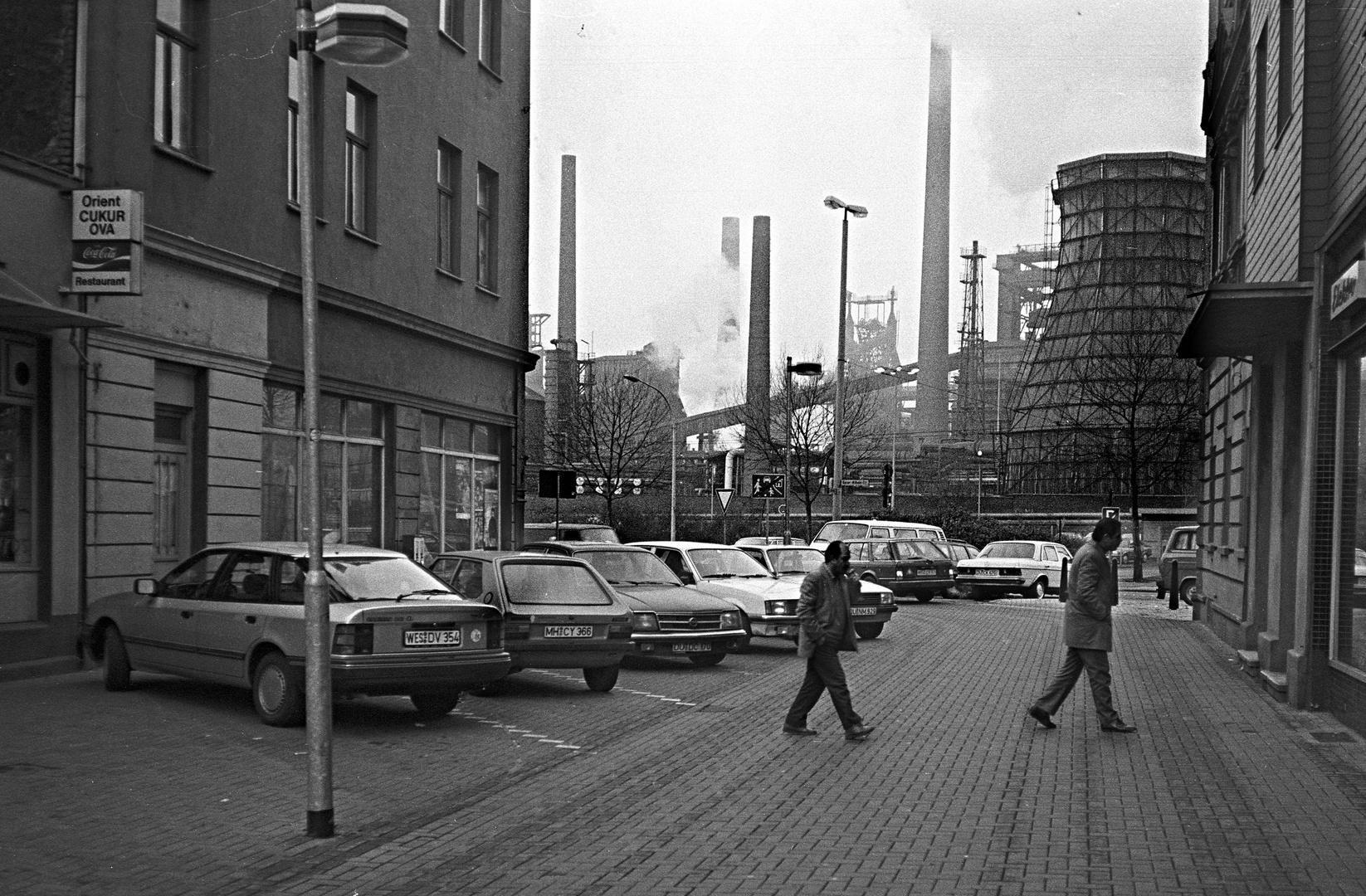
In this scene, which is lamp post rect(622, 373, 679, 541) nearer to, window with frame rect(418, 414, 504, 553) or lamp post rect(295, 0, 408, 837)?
window with frame rect(418, 414, 504, 553)

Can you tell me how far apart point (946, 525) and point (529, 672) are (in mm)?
41244

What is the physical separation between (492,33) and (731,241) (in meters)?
66.1

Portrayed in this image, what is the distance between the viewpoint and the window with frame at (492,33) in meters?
28.2

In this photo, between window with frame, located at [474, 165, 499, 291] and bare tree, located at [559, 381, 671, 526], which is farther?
bare tree, located at [559, 381, 671, 526]

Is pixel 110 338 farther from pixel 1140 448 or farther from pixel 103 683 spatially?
pixel 1140 448

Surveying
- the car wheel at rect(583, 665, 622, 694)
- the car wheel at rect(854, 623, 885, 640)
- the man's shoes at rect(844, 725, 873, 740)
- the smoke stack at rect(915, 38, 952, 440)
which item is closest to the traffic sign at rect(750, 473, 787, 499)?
the car wheel at rect(854, 623, 885, 640)

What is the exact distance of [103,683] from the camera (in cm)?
1439

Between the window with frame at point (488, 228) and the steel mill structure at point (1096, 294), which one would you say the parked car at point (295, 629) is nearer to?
the window with frame at point (488, 228)

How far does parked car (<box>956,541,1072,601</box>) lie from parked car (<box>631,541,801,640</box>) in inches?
604

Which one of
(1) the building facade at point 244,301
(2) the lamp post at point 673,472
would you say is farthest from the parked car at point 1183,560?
(1) the building facade at point 244,301

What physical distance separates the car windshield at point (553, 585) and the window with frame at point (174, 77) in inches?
257

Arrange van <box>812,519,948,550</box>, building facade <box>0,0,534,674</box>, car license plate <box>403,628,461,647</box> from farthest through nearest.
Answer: van <box>812,519,948,550</box> < building facade <box>0,0,534,674</box> < car license plate <box>403,628,461,647</box>

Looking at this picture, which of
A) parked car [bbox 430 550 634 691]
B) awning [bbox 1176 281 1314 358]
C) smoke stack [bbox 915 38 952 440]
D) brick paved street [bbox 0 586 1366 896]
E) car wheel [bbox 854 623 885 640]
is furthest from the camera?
smoke stack [bbox 915 38 952 440]

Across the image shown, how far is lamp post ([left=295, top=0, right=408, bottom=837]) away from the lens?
26.4 ft
